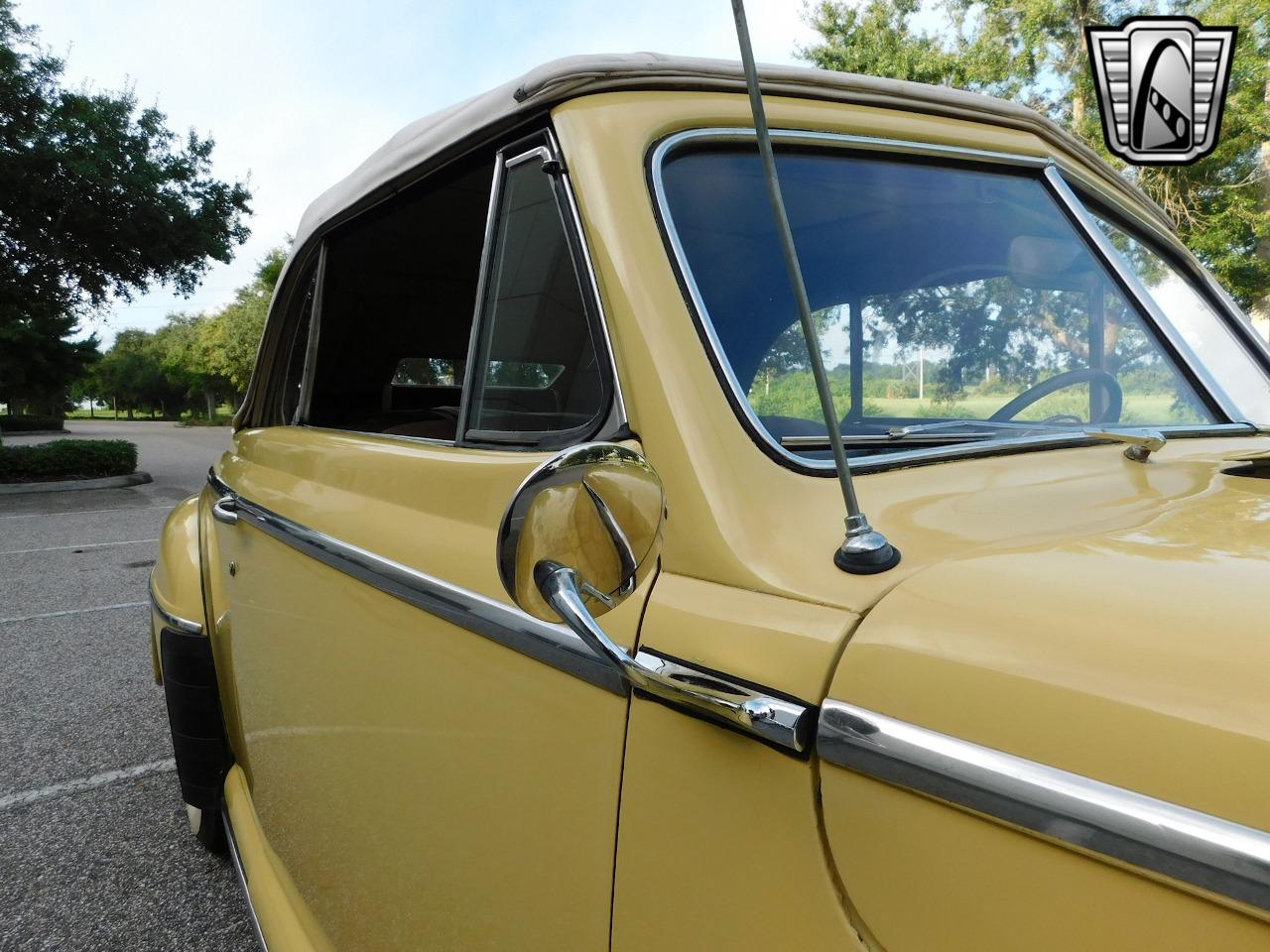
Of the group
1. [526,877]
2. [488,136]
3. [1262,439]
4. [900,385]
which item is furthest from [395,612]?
[1262,439]

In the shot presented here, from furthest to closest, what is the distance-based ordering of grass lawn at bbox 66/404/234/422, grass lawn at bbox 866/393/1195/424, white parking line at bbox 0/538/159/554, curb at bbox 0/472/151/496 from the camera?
grass lawn at bbox 66/404/234/422 → curb at bbox 0/472/151/496 → white parking line at bbox 0/538/159/554 → grass lawn at bbox 866/393/1195/424

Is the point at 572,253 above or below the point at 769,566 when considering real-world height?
above

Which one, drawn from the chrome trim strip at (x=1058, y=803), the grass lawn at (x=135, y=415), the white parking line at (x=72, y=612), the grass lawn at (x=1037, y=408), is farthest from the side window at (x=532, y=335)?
the grass lawn at (x=135, y=415)

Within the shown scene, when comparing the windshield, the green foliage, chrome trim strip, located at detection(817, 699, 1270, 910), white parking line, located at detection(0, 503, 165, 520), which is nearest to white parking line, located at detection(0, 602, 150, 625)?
white parking line, located at detection(0, 503, 165, 520)

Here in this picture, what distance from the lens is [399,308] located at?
8.84 ft

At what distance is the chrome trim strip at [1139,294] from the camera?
5.07 ft

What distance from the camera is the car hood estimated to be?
577 millimetres

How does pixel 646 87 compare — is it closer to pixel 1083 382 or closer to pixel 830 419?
pixel 830 419

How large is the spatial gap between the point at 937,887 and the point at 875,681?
0.52ft

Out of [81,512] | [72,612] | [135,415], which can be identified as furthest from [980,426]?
[135,415]

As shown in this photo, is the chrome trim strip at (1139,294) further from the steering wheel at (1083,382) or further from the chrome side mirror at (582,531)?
the chrome side mirror at (582,531)

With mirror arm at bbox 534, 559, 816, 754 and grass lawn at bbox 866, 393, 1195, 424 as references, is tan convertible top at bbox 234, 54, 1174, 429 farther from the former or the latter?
mirror arm at bbox 534, 559, 816, 754

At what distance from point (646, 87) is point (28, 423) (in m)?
48.5

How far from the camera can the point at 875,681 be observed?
73 cm
